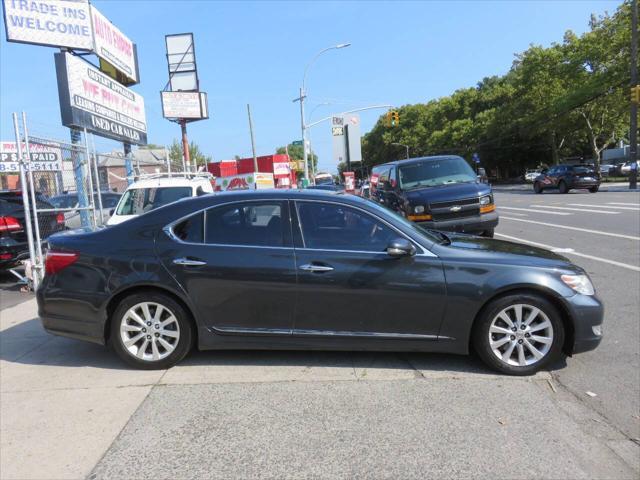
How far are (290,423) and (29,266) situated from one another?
6.34 meters

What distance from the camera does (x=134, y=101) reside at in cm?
1515

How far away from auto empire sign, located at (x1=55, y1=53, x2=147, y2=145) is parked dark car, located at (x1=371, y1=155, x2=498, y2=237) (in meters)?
7.02

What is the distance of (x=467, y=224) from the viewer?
9.59 metres

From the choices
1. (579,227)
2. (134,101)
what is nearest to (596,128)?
(579,227)

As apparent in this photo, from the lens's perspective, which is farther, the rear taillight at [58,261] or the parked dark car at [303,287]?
the rear taillight at [58,261]

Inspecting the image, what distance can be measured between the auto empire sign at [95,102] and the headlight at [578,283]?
10.1 m

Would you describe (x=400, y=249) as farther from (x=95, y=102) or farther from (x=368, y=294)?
(x=95, y=102)

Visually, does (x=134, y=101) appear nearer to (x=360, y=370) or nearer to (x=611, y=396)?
(x=360, y=370)

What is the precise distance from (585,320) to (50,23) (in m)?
11.5

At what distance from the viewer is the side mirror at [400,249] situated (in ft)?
13.4

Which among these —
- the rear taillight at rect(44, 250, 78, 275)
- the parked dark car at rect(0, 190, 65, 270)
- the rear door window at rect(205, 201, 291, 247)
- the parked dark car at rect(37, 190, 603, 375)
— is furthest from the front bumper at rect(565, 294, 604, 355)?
the parked dark car at rect(0, 190, 65, 270)

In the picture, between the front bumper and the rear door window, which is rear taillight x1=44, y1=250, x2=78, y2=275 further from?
the front bumper

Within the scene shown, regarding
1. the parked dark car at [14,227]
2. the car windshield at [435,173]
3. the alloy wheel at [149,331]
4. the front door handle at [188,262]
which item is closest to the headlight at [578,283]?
the front door handle at [188,262]

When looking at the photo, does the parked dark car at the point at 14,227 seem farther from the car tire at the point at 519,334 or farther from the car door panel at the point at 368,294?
the car tire at the point at 519,334
